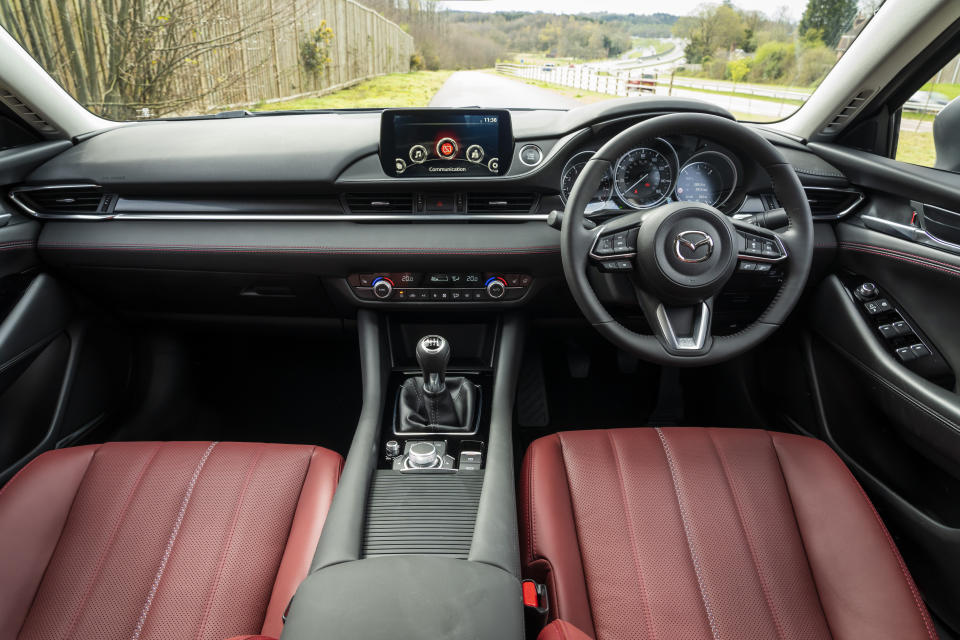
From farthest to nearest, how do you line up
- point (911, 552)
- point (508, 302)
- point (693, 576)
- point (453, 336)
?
point (453, 336), point (508, 302), point (911, 552), point (693, 576)

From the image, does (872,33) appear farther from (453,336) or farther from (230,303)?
(230,303)

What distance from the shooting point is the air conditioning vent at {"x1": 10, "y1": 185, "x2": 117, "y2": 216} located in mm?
1928

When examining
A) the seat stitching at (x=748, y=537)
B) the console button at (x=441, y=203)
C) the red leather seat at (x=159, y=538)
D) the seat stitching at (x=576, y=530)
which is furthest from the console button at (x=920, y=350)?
the red leather seat at (x=159, y=538)

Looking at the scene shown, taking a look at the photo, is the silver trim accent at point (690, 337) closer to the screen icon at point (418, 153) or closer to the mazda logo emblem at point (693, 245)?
the mazda logo emblem at point (693, 245)

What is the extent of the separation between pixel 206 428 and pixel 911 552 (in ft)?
8.50

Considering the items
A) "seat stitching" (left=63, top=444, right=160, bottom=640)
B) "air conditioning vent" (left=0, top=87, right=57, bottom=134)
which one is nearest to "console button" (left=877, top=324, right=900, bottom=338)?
"seat stitching" (left=63, top=444, right=160, bottom=640)

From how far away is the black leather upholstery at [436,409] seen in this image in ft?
5.78

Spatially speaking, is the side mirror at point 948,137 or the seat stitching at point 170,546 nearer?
the seat stitching at point 170,546

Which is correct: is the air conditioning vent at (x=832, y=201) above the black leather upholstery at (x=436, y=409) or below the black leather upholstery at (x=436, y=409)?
above

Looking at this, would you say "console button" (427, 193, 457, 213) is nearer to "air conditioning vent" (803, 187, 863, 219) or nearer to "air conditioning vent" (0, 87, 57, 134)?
"air conditioning vent" (803, 187, 863, 219)

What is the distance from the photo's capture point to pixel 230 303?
2135 mm

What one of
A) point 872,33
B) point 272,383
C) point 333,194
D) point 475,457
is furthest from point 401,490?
point 872,33

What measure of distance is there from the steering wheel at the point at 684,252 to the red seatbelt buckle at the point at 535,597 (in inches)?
23.4

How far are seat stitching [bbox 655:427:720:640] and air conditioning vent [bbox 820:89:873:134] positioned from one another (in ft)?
3.95
